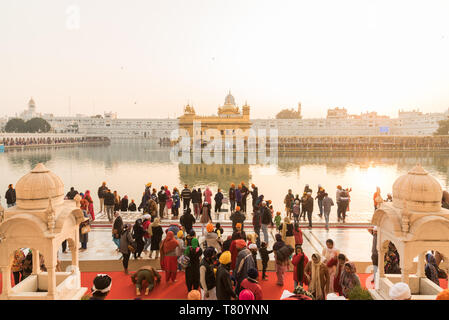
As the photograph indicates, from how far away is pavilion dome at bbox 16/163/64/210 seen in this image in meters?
4.25

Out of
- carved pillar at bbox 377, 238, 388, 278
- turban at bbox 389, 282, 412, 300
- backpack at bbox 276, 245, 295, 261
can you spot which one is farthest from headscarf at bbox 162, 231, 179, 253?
turban at bbox 389, 282, 412, 300

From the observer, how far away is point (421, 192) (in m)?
4.17

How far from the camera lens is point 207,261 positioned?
465 centimetres

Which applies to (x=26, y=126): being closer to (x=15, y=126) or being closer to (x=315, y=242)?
(x=15, y=126)

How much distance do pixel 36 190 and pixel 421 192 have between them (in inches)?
203

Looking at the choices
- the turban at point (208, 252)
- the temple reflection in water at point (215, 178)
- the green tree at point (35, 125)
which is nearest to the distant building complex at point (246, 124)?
the green tree at point (35, 125)

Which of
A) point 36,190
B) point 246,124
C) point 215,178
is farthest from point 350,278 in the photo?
point 246,124

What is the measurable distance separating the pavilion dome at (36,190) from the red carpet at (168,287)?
6.77ft

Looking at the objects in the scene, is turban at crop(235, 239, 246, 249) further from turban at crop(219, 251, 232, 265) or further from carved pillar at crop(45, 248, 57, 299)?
carved pillar at crop(45, 248, 57, 299)

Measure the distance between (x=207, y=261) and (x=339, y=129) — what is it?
107457mm
